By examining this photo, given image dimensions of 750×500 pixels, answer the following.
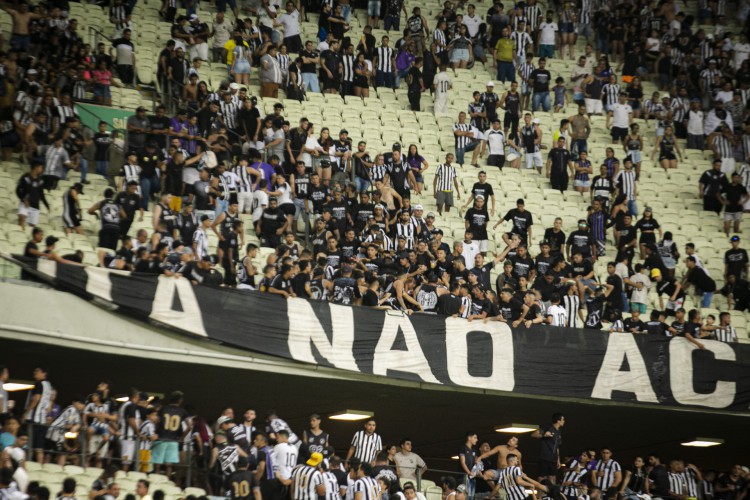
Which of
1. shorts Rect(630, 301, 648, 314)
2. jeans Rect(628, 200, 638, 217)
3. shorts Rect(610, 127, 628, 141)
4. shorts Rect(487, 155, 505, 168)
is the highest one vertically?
shorts Rect(610, 127, 628, 141)

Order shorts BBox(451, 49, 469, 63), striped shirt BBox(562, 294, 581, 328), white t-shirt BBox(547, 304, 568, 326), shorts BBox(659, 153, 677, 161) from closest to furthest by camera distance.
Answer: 1. white t-shirt BBox(547, 304, 568, 326)
2. striped shirt BBox(562, 294, 581, 328)
3. shorts BBox(659, 153, 677, 161)
4. shorts BBox(451, 49, 469, 63)

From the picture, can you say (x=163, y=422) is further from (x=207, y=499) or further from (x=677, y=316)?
(x=677, y=316)

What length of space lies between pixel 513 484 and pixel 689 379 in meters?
3.83

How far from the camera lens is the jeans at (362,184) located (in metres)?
22.7

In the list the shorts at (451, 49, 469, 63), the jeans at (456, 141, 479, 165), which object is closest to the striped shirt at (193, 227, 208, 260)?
the jeans at (456, 141, 479, 165)

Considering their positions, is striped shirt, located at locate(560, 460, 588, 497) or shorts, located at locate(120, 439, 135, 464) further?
striped shirt, located at locate(560, 460, 588, 497)

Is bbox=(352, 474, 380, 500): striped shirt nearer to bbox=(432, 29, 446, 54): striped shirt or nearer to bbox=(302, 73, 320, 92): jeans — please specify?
bbox=(302, 73, 320, 92): jeans

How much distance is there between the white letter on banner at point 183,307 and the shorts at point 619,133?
13.2 m

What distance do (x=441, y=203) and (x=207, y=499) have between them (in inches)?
381

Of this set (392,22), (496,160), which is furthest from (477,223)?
(392,22)

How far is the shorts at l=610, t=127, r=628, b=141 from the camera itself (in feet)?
88.2

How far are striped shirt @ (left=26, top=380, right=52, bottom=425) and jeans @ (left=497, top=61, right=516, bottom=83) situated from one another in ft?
48.3

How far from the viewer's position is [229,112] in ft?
74.4

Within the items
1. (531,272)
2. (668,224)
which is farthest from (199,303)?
(668,224)
